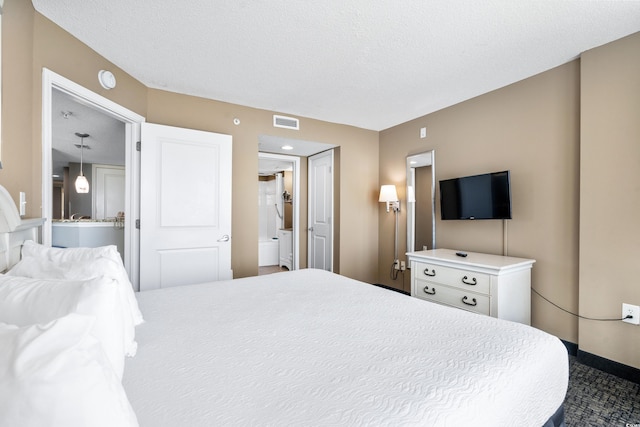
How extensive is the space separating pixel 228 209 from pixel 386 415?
2774 mm

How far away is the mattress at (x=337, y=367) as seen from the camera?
2.57ft

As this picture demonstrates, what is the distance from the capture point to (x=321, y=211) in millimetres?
4617

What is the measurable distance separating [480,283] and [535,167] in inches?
47.3

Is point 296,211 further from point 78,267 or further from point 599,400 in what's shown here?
point 599,400

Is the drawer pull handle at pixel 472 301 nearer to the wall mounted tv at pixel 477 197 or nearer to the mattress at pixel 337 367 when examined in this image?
the wall mounted tv at pixel 477 197

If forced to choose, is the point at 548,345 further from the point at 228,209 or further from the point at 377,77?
the point at 228,209

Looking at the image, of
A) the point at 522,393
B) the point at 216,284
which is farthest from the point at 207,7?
the point at 522,393

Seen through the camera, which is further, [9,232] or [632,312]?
[632,312]

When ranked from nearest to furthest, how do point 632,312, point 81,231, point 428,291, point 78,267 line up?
1. point 78,267
2. point 632,312
3. point 428,291
4. point 81,231

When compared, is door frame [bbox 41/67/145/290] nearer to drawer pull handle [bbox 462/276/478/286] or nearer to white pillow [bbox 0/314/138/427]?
white pillow [bbox 0/314/138/427]

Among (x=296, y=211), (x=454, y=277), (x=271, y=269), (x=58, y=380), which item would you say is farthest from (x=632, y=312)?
(x=271, y=269)

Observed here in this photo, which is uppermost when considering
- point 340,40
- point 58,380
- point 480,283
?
point 340,40

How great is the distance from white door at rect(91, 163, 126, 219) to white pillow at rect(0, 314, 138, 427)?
301 inches

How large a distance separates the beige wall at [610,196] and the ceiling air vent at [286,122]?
2.83 meters
